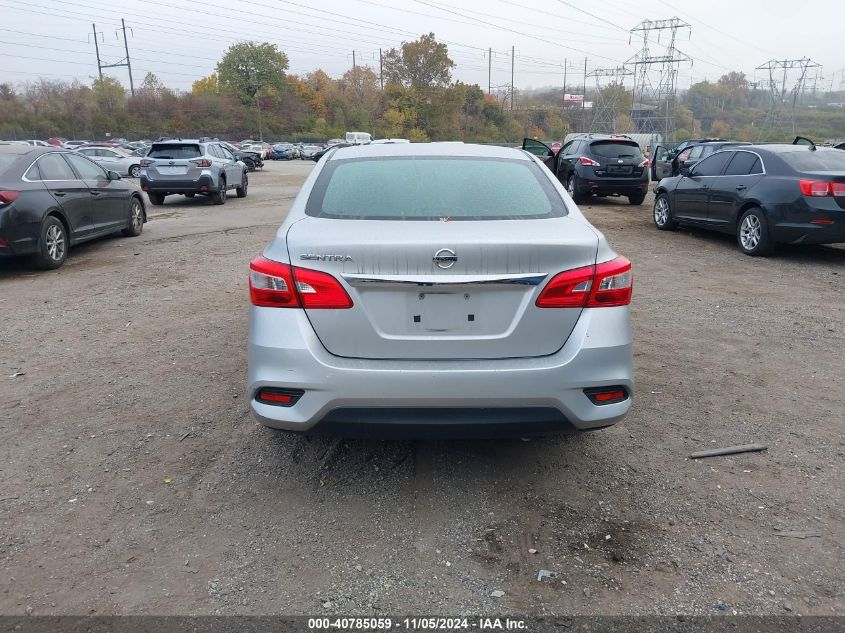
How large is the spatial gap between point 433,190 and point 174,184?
47.3ft

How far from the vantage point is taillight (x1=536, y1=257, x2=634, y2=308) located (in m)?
2.97

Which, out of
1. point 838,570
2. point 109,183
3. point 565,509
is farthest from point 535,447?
point 109,183

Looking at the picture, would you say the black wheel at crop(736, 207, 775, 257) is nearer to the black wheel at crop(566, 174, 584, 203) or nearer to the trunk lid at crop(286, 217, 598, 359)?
the black wheel at crop(566, 174, 584, 203)

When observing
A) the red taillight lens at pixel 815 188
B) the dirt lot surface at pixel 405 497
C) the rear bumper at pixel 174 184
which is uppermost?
the red taillight lens at pixel 815 188

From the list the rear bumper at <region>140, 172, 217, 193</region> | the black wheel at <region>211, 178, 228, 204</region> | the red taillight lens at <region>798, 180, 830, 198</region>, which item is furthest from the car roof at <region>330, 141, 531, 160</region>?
the black wheel at <region>211, 178, 228, 204</region>

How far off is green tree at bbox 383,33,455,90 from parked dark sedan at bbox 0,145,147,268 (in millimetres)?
94645

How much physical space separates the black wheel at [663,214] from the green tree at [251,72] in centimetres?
9319

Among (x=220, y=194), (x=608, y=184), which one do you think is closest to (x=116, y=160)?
(x=220, y=194)

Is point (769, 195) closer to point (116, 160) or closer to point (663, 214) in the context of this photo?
point (663, 214)

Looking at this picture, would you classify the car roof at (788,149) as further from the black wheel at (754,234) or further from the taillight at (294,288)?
the taillight at (294,288)

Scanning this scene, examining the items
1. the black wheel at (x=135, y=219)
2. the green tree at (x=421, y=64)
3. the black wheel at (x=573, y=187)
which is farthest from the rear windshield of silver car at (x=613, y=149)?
the green tree at (x=421, y=64)

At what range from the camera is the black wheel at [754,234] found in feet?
30.4

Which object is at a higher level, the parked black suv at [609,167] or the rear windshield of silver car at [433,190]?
the rear windshield of silver car at [433,190]

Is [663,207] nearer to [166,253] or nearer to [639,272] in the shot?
[639,272]
